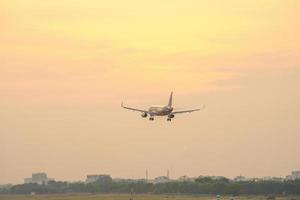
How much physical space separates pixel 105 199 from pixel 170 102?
136 ft

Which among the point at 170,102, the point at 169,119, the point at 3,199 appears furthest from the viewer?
the point at 3,199

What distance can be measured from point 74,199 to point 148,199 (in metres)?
16.1

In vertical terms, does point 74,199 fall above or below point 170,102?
below

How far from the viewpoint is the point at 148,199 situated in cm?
19650

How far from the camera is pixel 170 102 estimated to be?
164m

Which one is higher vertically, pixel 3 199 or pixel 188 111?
pixel 188 111

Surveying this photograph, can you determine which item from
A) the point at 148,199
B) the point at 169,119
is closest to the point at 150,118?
Result: the point at 169,119

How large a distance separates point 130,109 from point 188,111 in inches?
517

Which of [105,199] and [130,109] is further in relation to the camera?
[105,199]

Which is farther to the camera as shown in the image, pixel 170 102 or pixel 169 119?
pixel 170 102

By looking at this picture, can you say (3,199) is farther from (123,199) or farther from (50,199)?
(123,199)

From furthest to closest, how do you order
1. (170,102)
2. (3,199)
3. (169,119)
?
(3,199)
(170,102)
(169,119)

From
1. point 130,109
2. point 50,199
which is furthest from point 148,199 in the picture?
point 130,109

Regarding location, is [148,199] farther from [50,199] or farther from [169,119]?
[169,119]
